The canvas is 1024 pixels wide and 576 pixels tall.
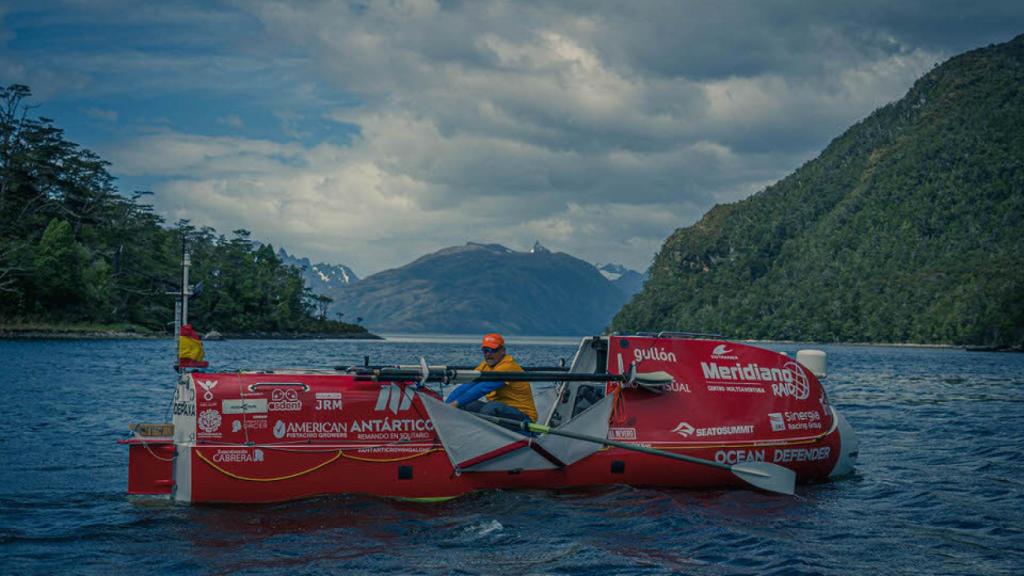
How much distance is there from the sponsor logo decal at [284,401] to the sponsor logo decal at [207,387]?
76cm

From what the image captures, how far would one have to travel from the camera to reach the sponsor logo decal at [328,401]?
41.1ft

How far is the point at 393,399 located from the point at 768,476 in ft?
19.2

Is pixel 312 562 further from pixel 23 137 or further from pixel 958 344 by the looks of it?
pixel 958 344

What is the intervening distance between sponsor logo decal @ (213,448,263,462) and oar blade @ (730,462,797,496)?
22.8ft

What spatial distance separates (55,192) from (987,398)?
355 feet

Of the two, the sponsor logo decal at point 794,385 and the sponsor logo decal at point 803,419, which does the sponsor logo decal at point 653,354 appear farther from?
the sponsor logo decal at point 803,419

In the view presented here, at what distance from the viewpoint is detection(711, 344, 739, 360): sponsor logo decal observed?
581 inches

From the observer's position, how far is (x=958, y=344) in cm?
14738

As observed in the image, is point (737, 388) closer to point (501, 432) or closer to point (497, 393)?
point (497, 393)

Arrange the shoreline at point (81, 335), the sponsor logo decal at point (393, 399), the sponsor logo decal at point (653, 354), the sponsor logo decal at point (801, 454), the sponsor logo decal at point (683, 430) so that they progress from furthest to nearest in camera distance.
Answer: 1. the shoreline at point (81, 335)
2. the sponsor logo decal at point (801, 454)
3. the sponsor logo decal at point (653, 354)
4. the sponsor logo decal at point (683, 430)
5. the sponsor logo decal at point (393, 399)

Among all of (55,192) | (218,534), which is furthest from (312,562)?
(55,192)

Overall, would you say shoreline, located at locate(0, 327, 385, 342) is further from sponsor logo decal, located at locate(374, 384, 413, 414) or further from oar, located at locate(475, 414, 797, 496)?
oar, located at locate(475, 414, 797, 496)

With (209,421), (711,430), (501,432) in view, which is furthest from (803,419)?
(209,421)

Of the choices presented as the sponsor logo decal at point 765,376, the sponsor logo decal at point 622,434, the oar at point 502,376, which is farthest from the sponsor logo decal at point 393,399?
the sponsor logo decal at point 765,376
